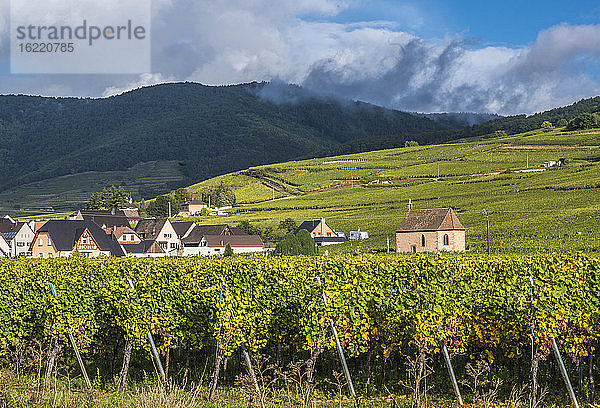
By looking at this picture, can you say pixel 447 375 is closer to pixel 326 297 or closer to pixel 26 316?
pixel 326 297

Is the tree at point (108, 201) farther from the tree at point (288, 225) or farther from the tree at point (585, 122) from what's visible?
the tree at point (585, 122)

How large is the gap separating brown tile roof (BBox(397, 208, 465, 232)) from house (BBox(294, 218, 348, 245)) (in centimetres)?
1390

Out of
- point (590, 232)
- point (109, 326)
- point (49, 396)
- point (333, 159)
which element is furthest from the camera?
point (333, 159)

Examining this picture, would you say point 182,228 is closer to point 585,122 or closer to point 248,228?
point 248,228

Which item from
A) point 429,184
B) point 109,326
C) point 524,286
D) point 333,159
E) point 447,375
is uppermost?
point 333,159

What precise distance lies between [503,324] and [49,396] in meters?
11.2

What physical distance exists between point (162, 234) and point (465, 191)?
52.5m

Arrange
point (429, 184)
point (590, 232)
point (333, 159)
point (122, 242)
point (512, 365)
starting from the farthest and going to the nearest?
point (333, 159) < point (429, 184) < point (122, 242) < point (590, 232) < point (512, 365)

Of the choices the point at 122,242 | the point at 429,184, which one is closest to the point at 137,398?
the point at 122,242

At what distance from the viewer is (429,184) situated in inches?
4993

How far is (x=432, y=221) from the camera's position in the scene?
81.6m

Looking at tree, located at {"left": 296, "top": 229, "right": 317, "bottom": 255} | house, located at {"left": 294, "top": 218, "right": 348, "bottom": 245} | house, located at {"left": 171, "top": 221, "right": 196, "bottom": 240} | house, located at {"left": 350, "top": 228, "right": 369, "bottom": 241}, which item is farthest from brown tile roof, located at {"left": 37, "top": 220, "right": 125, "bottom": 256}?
house, located at {"left": 350, "top": 228, "right": 369, "bottom": 241}

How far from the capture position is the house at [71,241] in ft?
246

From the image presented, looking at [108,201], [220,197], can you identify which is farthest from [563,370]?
[108,201]
